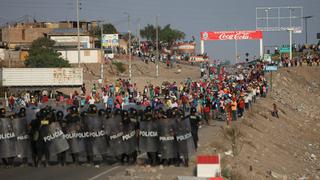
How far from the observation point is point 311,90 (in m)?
80.6

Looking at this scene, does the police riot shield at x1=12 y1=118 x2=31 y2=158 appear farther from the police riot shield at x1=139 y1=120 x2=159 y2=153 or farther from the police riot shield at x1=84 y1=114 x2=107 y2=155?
the police riot shield at x1=139 y1=120 x2=159 y2=153

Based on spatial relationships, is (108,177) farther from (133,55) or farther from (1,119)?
(133,55)

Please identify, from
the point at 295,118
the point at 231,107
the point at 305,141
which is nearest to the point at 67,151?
the point at 231,107

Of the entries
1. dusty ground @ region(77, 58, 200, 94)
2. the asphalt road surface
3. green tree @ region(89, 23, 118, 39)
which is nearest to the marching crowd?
the asphalt road surface

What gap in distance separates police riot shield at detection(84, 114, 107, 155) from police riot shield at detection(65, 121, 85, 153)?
0.53 ft

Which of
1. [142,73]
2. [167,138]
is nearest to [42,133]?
[167,138]

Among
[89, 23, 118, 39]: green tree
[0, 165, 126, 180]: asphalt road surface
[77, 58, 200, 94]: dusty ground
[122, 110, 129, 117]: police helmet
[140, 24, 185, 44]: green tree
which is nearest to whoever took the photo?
[0, 165, 126, 180]: asphalt road surface

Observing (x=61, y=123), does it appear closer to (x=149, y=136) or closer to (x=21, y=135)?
(x=21, y=135)

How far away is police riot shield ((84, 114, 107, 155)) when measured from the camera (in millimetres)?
20594

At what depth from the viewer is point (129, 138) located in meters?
20.7

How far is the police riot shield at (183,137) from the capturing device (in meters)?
20.4

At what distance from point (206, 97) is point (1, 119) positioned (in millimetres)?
18761

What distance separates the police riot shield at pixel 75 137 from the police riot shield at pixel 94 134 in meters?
0.16

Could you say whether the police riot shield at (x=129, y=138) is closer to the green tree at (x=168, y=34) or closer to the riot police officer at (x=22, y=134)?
the riot police officer at (x=22, y=134)
